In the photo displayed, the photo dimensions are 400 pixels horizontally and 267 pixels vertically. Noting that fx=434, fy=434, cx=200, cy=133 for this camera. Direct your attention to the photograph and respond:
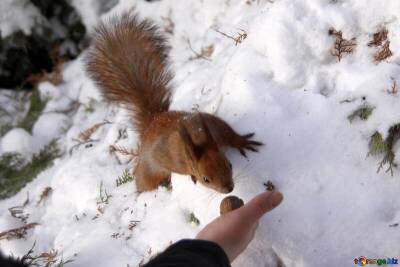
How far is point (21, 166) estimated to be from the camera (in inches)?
166

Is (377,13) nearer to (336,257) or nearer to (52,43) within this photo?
(336,257)

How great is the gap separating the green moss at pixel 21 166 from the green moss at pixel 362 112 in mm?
2926

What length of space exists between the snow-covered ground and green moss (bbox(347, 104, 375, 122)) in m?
0.02

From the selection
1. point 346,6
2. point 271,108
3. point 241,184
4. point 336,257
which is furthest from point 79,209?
point 346,6

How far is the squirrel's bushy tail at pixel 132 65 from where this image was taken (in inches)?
118

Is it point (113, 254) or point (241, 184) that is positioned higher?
point (241, 184)

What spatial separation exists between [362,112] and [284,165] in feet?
1.58

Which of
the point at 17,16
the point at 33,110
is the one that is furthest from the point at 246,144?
the point at 17,16

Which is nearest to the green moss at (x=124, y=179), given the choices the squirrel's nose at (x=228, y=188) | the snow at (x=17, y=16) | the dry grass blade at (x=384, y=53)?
the squirrel's nose at (x=228, y=188)

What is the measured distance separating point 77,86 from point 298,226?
128 inches

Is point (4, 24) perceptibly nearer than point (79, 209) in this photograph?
No

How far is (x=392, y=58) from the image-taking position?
231 centimetres

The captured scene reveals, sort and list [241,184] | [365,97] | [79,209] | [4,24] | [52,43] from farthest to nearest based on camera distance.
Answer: [52,43] → [4,24] → [79,209] → [241,184] → [365,97]

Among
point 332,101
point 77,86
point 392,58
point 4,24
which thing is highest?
point 392,58
